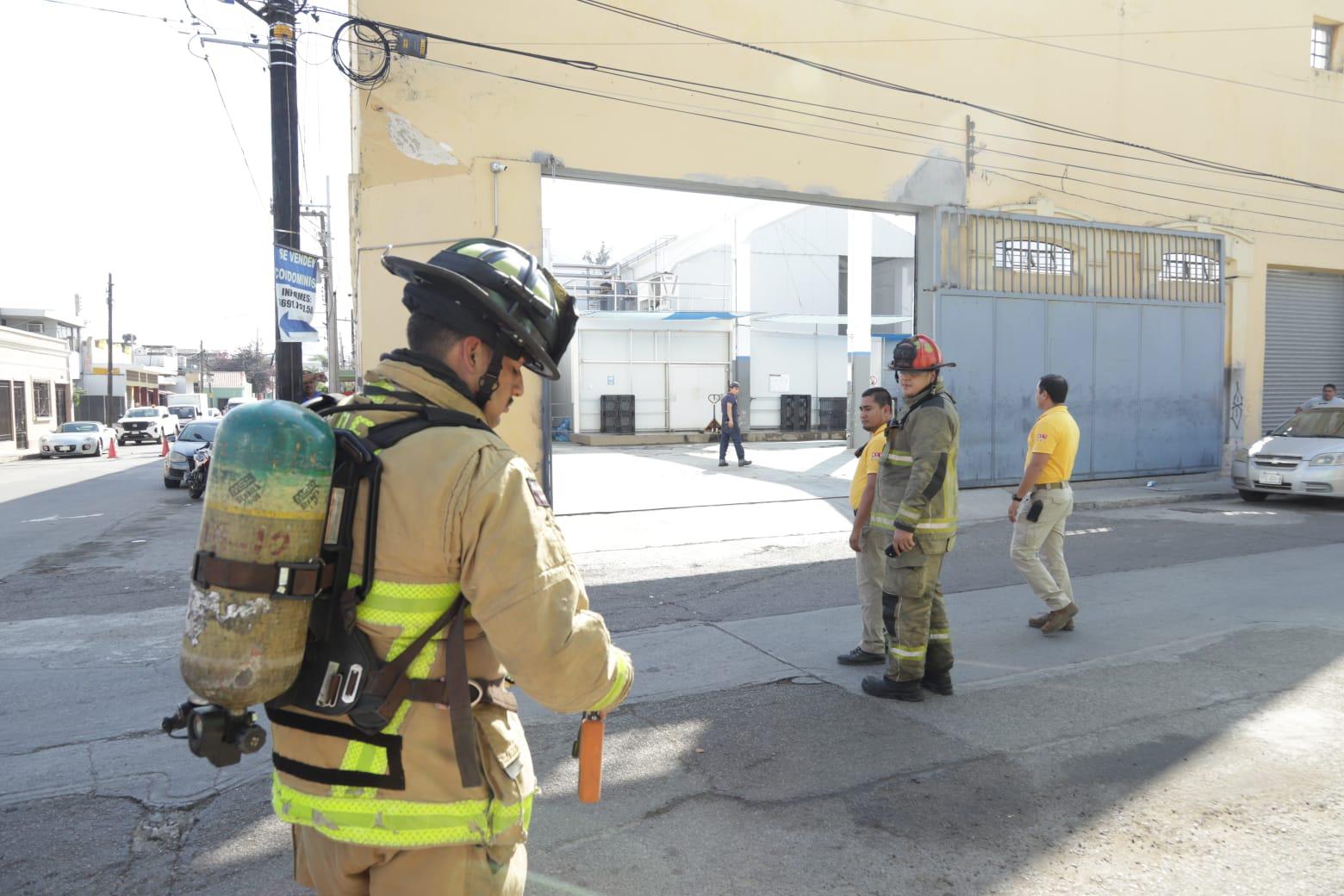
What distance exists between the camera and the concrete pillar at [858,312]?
787 inches

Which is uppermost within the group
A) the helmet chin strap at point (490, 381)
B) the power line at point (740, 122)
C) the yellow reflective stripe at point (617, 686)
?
the power line at point (740, 122)

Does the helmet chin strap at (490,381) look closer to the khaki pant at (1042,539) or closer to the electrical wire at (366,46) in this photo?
the khaki pant at (1042,539)

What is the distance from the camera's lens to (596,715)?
1911mm

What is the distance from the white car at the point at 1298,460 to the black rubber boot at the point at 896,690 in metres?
10.7

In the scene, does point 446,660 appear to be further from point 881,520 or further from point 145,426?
point 145,426

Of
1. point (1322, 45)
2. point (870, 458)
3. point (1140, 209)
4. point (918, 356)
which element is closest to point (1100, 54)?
point (1140, 209)

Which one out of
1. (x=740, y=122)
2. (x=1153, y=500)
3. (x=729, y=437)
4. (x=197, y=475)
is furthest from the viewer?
(x=729, y=437)

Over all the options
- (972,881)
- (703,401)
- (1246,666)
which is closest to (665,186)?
(1246,666)

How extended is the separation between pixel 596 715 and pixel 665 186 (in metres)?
11.1

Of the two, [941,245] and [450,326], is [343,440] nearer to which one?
[450,326]

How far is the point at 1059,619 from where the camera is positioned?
20.3 ft

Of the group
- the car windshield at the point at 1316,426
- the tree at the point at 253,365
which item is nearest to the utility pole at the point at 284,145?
the car windshield at the point at 1316,426

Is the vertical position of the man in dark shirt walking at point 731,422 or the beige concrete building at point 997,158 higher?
the beige concrete building at point 997,158

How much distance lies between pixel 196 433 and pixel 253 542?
18615mm
